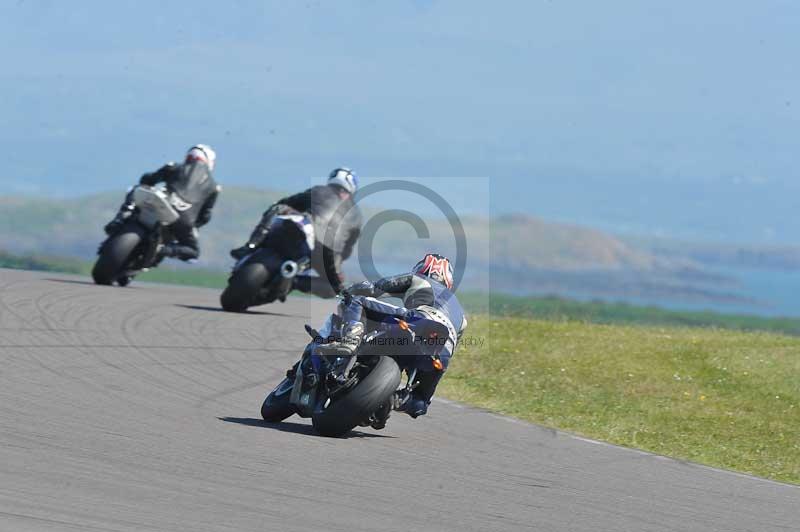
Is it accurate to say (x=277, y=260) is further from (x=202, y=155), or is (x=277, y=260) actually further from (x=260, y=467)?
(x=260, y=467)

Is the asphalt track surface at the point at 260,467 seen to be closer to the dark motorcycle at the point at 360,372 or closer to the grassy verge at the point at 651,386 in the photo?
the dark motorcycle at the point at 360,372

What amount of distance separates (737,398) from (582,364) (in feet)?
7.23

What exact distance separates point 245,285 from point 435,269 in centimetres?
867

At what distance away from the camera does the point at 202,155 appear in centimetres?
2198

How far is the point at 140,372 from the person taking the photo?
13.2m

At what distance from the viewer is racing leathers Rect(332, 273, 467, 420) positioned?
10.6 metres

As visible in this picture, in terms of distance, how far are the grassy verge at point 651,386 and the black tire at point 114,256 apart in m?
5.22

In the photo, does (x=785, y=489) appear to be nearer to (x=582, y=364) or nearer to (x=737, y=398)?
(x=737, y=398)

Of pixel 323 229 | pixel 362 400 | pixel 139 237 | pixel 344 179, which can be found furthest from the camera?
pixel 139 237

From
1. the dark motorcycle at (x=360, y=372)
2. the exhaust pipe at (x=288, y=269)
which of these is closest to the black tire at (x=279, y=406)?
the dark motorcycle at (x=360, y=372)

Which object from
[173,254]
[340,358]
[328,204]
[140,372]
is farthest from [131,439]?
[173,254]

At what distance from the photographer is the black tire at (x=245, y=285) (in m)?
19.5

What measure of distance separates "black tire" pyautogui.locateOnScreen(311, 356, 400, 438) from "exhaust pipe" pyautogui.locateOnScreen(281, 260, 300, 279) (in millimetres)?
9026

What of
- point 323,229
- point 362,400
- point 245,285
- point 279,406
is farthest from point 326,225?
point 362,400
